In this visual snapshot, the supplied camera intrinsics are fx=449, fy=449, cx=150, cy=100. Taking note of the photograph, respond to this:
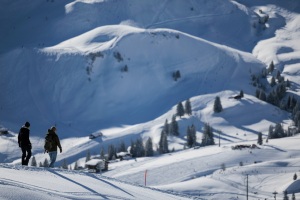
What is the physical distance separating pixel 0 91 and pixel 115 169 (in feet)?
187

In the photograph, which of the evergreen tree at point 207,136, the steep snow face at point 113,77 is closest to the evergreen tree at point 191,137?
the evergreen tree at point 207,136

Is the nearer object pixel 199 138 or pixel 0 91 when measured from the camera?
pixel 199 138

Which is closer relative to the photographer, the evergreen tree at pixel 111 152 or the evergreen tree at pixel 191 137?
the evergreen tree at pixel 111 152

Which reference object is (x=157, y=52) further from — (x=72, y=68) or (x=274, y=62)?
(x=274, y=62)

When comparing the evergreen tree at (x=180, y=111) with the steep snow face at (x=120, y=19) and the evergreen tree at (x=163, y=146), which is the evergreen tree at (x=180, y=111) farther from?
the steep snow face at (x=120, y=19)

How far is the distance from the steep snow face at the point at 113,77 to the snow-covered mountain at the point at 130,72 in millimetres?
298

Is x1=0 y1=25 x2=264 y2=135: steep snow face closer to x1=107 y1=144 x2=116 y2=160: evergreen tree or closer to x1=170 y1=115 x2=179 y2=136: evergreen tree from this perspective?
x1=170 y1=115 x2=179 y2=136: evergreen tree

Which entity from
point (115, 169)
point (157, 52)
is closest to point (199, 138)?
point (115, 169)

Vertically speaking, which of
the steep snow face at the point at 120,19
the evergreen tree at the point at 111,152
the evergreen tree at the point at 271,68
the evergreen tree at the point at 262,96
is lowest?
the evergreen tree at the point at 111,152

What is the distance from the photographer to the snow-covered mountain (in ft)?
314

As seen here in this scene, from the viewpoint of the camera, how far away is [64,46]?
138000mm

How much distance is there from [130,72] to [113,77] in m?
5.12

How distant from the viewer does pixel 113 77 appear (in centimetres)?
12125

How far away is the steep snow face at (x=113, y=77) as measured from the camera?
110 meters
